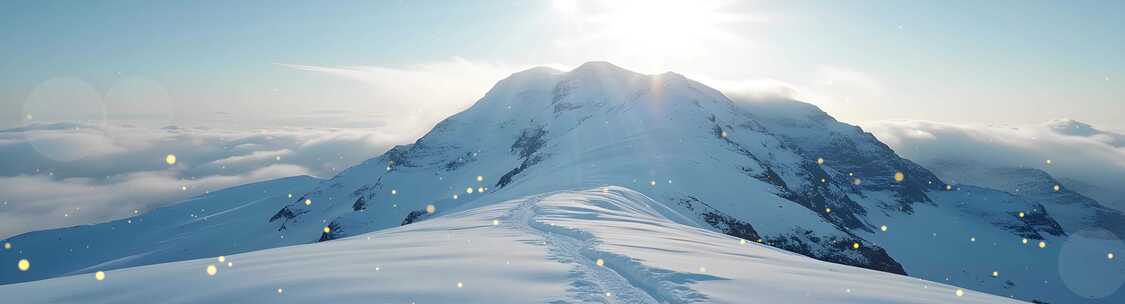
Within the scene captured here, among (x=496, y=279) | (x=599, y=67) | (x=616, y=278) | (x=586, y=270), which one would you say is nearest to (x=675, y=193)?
(x=586, y=270)

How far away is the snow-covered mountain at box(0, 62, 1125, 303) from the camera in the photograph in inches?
Result: 2125

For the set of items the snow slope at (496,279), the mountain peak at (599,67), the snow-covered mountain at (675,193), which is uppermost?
the mountain peak at (599,67)

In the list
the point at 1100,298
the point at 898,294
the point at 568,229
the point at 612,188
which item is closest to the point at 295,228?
the point at 612,188

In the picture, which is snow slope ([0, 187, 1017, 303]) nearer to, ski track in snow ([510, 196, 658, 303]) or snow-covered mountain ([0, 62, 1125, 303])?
ski track in snow ([510, 196, 658, 303])

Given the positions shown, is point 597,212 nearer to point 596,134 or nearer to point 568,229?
point 568,229

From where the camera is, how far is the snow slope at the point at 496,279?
25.9 ft

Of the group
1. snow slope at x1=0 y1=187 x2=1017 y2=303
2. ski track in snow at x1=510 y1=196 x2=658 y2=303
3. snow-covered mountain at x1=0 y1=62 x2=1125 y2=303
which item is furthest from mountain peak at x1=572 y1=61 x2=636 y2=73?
snow slope at x1=0 y1=187 x2=1017 y2=303

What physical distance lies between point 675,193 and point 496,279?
135 ft

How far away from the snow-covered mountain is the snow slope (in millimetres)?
414

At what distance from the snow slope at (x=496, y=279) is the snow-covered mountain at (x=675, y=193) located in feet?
1.36

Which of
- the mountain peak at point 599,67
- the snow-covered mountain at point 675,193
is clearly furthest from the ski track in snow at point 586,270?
the mountain peak at point 599,67

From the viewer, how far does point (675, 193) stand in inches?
1917

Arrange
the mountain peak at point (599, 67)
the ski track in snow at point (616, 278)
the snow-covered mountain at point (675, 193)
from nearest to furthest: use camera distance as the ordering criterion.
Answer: the ski track in snow at point (616, 278) → the snow-covered mountain at point (675, 193) → the mountain peak at point (599, 67)

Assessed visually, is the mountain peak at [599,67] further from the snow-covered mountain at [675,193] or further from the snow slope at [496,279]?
the snow slope at [496,279]
